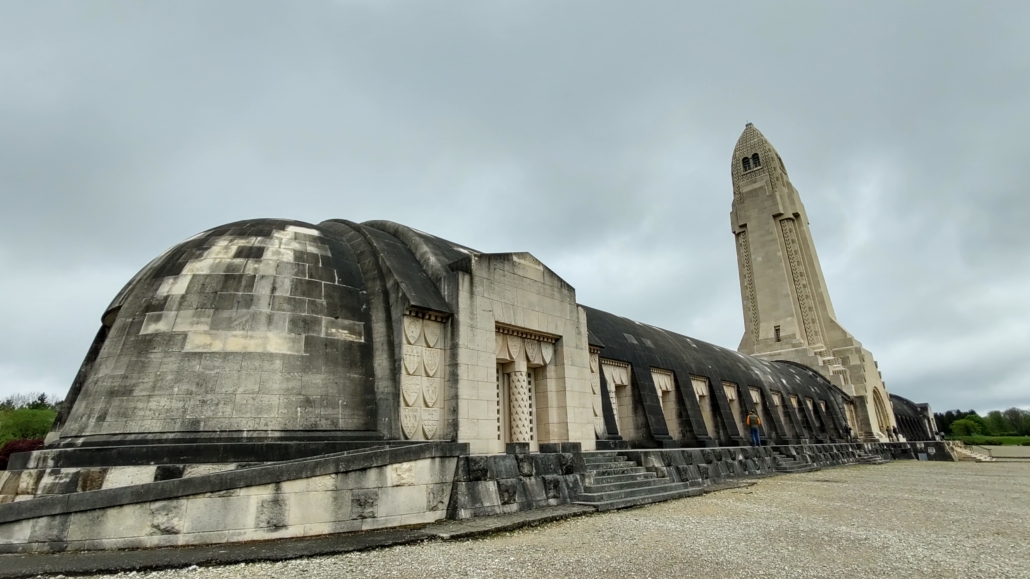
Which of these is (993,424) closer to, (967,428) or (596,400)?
(967,428)

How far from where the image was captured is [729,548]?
21.9 ft

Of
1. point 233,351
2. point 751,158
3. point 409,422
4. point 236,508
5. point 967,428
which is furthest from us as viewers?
point 967,428

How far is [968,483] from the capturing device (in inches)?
638

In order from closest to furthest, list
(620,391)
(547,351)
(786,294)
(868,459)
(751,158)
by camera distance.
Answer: (547,351)
(620,391)
(868,459)
(786,294)
(751,158)

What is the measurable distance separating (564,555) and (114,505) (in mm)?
5600

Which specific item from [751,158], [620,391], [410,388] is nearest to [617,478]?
[410,388]

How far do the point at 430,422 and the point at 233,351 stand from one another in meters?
3.85

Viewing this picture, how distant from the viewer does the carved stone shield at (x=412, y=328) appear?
10.9 metres

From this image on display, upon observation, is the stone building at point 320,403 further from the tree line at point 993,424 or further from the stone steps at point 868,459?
the tree line at point 993,424

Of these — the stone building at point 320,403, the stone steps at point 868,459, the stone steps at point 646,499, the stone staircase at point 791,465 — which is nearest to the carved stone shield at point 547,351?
the stone building at point 320,403

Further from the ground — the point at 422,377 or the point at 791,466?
the point at 422,377

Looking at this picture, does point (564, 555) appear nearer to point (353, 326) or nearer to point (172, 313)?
point (353, 326)

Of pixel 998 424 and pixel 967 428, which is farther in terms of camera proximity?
pixel 998 424

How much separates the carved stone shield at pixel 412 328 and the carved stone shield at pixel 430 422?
142 cm
